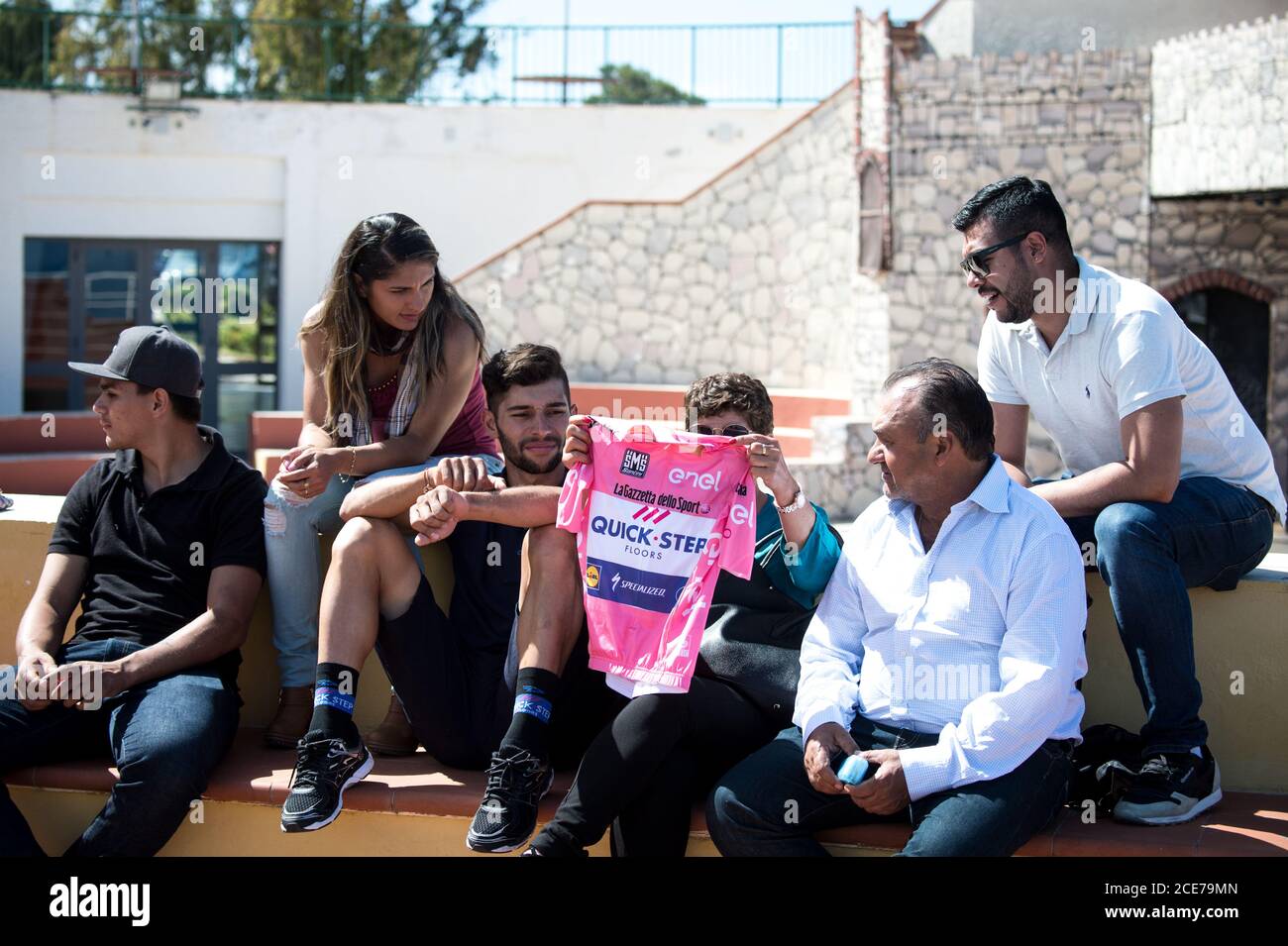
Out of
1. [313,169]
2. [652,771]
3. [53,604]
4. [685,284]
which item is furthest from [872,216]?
[652,771]

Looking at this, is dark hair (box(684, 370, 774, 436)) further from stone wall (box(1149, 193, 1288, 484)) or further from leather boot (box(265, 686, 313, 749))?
stone wall (box(1149, 193, 1288, 484))

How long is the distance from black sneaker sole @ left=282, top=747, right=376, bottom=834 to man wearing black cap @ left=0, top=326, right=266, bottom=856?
39 cm

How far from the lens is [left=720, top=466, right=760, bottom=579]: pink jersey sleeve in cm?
359

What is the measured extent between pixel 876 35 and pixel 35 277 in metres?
12.1

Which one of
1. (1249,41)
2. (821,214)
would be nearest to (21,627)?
(1249,41)

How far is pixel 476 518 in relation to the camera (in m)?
3.75

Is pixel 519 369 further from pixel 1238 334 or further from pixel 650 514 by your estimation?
pixel 1238 334

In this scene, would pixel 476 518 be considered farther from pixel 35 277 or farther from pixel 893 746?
pixel 35 277

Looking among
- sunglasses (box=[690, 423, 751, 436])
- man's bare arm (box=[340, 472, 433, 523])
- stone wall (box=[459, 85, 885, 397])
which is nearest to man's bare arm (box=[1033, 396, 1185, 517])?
sunglasses (box=[690, 423, 751, 436])

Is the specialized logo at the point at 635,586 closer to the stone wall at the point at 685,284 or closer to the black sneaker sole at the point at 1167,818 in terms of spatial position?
the black sneaker sole at the point at 1167,818

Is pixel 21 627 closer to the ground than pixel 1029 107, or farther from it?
closer to the ground

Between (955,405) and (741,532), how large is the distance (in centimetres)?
69
